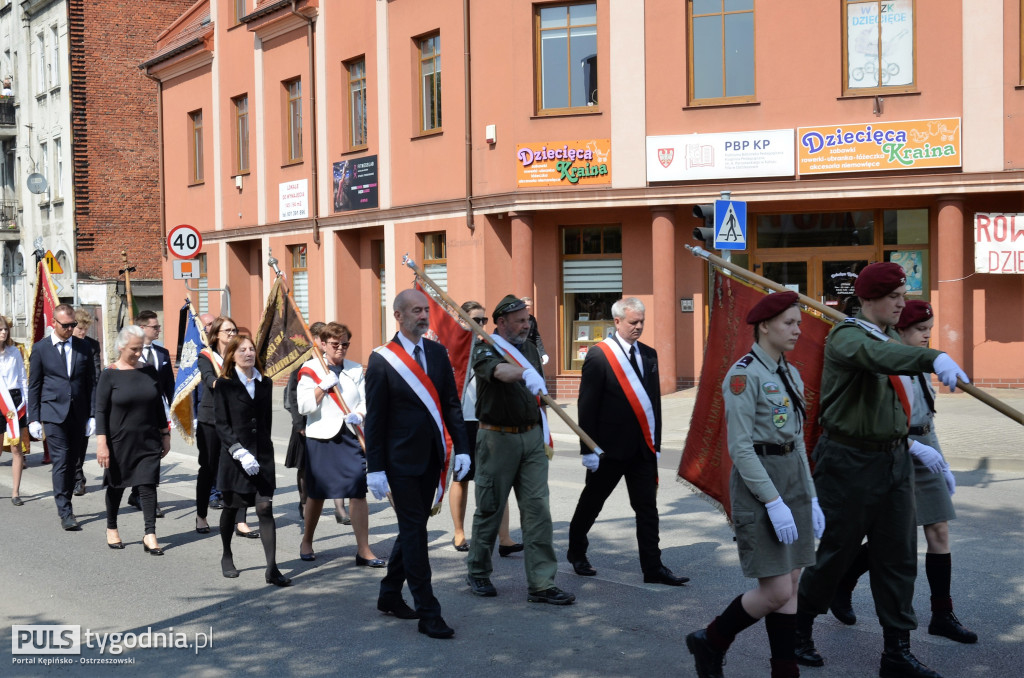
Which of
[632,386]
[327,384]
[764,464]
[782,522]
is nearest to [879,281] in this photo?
[764,464]

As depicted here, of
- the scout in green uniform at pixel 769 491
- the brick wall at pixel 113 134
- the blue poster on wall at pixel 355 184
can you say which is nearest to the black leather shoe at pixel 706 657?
the scout in green uniform at pixel 769 491

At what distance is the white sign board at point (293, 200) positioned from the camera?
26.0m

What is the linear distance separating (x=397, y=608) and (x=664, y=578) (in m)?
1.73

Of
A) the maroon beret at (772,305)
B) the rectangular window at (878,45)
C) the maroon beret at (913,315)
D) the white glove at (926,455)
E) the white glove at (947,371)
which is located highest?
the rectangular window at (878,45)

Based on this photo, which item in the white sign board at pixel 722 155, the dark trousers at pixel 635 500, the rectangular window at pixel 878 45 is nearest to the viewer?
the dark trousers at pixel 635 500

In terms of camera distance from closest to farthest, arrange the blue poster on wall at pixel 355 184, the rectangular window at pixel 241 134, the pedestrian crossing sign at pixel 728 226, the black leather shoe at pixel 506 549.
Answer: the black leather shoe at pixel 506 549, the pedestrian crossing sign at pixel 728 226, the blue poster on wall at pixel 355 184, the rectangular window at pixel 241 134

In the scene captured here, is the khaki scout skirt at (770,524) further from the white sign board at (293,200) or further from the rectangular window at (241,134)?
the rectangular window at (241,134)

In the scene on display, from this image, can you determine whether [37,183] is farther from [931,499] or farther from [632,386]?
[931,499]

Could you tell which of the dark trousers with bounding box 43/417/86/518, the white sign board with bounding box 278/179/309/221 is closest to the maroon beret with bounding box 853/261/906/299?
the dark trousers with bounding box 43/417/86/518

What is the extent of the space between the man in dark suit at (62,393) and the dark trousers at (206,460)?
1625mm

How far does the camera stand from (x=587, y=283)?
20.9 meters

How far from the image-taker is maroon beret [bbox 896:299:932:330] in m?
6.23

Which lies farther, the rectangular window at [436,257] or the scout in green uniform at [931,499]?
the rectangular window at [436,257]

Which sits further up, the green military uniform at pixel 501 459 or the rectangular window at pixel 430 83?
the rectangular window at pixel 430 83
